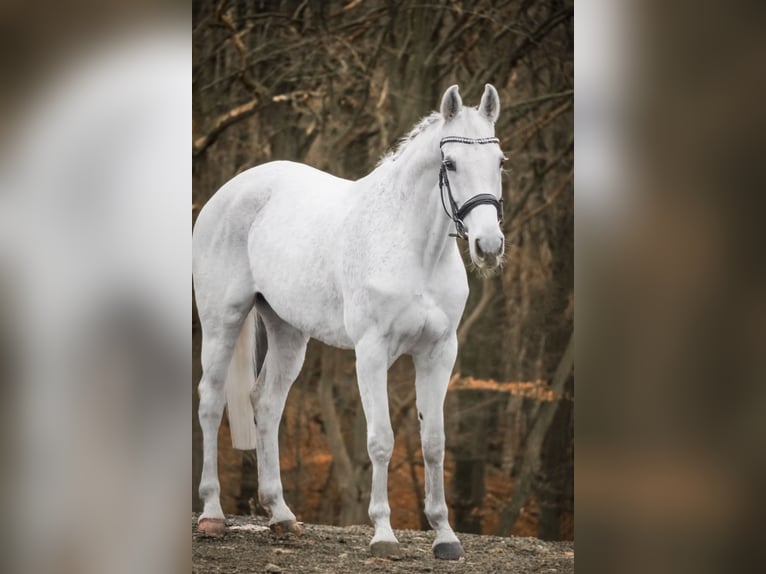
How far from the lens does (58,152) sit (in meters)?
3.85

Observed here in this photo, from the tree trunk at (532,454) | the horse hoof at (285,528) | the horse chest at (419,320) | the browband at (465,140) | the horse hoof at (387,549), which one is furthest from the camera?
the tree trunk at (532,454)

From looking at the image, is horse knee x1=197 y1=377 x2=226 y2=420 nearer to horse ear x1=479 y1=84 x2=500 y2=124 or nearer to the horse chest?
the horse chest

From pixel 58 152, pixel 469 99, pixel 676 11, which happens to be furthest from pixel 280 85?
pixel 676 11

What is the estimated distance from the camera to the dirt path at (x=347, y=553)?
4316mm

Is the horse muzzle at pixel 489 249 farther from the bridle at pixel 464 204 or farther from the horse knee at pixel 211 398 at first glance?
the horse knee at pixel 211 398

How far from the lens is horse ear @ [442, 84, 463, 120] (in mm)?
4070

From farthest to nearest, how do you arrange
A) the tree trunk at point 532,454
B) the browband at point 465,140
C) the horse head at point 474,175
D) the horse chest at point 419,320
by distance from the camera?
the tree trunk at point 532,454, the horse chest at point 419,320, the browband at point 465,140, the horse head at point 474,175

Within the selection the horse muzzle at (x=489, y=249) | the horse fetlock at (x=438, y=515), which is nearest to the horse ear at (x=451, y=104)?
the horse muzzle at (x=489, y=249)

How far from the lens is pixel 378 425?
4238 millimetres

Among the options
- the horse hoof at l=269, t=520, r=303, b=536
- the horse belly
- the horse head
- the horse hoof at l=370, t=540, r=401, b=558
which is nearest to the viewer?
the horse head

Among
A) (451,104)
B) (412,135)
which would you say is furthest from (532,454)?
(451,104)

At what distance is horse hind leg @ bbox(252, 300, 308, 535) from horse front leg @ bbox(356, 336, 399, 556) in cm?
59

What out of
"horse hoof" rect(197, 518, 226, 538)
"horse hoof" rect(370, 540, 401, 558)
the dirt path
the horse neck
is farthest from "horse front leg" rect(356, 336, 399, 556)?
"horse hoof" rect(197, 518, 226, 538)

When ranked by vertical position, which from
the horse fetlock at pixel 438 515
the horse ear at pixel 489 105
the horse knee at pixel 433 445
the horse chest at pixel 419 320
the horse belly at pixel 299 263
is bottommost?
the horse fetlock at pixel 438 515
